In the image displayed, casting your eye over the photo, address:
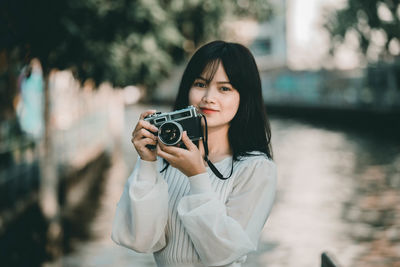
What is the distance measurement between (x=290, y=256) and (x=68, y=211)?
165 inches

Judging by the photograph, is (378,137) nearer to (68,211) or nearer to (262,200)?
(68,211)

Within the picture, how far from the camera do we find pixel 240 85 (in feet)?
6.31

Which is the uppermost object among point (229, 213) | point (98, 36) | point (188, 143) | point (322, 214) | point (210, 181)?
point (98, 36)

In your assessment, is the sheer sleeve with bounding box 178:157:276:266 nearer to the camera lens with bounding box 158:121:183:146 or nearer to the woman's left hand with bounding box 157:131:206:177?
the woman's left hand with bounding box 157:131:206:177

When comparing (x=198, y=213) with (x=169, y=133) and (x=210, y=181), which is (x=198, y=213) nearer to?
(x=210, y=181)

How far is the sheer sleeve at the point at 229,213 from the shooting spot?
168 cm

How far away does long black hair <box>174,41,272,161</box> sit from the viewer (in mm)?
1898

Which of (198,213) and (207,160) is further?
(207,160)

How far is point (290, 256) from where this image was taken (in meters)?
6.13

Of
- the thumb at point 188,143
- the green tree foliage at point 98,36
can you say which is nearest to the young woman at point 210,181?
the thumb at point 188,143

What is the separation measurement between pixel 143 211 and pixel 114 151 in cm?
1372

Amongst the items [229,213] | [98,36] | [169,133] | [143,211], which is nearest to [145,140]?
[169,133]

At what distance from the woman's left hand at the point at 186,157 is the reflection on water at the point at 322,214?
4.34 meters

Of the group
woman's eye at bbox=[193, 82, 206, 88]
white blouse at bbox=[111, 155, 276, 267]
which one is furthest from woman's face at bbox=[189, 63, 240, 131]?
white blouse at bbox=[111, 155, 276, 267]
